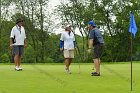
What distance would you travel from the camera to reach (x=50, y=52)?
64812 mm

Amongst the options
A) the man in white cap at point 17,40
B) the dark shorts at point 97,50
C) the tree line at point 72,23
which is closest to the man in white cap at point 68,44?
the dark shorts at point 97,50

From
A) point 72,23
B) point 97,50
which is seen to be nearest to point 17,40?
point 97,50

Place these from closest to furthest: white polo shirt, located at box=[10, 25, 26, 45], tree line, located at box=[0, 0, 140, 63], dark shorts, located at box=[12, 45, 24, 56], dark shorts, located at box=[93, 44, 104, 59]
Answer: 1. dark shorts, located at box=[93, 44, 104, 59]
2. dark shorts, located at box=[12, 45, 24, 56]
3. white polo shirt, located at box=[10, 25, 26, 45]
4. tree line, located at box=[0, 0, 140, 63]

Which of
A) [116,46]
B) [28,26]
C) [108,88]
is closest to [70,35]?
[108,88]

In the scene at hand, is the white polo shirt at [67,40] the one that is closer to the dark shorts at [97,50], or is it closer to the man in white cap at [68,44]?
the man in white cap at [68,44]

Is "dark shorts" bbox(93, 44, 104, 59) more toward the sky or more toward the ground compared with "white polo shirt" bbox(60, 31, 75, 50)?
more toward the ground

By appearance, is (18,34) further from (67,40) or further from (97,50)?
(97,50)

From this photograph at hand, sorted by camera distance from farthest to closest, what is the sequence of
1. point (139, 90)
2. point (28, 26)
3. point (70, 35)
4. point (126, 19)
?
point (126, 19) → point (28, 26) → point (70, 35) → point (139, 90)

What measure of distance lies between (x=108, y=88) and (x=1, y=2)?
56.3m

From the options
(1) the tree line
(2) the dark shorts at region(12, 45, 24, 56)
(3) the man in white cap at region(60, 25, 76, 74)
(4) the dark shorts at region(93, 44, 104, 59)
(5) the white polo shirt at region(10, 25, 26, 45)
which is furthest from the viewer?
(1) the tree line

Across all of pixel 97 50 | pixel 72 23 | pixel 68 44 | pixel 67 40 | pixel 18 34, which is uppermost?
pixel 72 23

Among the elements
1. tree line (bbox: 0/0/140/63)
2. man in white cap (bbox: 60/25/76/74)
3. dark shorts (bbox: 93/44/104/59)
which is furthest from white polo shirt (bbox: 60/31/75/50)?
tree line (bbox: 0/0/140/63)

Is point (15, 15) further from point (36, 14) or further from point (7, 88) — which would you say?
point (7, 88)

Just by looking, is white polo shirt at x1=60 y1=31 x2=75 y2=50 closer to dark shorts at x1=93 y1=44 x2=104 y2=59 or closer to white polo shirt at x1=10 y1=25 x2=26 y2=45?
dark shorts at x1=93 y1=44 x2=104 y2=59
